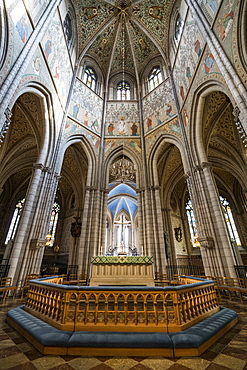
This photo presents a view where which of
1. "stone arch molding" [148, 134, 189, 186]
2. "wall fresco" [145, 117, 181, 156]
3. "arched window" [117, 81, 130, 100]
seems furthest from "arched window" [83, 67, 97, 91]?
"stone arch molding" [148, 134, 189, 186]

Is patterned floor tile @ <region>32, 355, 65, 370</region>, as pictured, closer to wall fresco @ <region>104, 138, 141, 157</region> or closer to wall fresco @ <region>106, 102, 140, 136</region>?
wall fresco @ <region>104, 138, 141, 157</region>

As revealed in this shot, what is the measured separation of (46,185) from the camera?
915 centimetres

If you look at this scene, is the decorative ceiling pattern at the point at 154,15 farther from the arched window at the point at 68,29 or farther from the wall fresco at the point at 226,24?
the wall fresco at the point at 226,24

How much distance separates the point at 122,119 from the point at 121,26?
28.7 feet

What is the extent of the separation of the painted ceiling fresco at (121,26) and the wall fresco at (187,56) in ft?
16.1

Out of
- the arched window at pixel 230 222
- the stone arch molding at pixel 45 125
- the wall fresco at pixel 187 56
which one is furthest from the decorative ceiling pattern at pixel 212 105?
the arched window at pixel 230 222

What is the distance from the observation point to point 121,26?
51.4 feet

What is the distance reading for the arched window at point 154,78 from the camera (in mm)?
15505

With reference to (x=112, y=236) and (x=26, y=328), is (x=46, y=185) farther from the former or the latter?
(x=112, y=236)

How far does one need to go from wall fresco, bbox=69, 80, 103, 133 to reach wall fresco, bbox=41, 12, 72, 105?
87cm

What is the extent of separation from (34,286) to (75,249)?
10857 millimetres

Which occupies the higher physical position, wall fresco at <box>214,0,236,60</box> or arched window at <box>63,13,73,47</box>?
arched window at <box>63,13,73,47</box>

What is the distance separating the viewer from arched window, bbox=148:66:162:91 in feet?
50.9

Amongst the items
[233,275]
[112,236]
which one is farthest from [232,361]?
[112,236]
